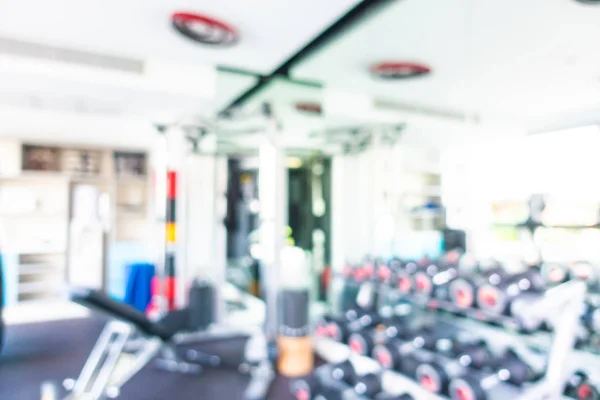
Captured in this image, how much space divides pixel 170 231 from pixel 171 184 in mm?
347

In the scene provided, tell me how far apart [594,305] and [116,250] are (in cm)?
446

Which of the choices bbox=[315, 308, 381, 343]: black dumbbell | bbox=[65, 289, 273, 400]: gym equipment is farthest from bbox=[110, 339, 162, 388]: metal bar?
bbox=[315, 308, 381, 343]: black dumbbell

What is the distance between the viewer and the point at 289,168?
405 cm

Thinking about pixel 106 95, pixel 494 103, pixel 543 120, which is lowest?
pixel 543 120

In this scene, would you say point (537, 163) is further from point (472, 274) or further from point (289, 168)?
point (289, 168)

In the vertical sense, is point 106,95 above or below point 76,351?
above

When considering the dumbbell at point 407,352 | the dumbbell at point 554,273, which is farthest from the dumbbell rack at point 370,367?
the dumbbell at point 554,273

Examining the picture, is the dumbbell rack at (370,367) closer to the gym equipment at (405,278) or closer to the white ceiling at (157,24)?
the gym equipment at (405,278)

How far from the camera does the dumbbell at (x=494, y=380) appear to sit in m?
1.51

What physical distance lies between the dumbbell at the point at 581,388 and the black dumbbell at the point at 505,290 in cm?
38

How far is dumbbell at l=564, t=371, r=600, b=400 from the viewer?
1.58 meters

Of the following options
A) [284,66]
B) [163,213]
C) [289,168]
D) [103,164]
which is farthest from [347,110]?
[103,164]

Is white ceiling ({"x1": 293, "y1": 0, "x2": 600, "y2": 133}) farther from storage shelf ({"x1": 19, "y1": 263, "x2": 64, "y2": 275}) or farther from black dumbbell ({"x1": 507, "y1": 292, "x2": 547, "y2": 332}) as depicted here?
storage shelf ({"x1": 19, "y1": 263, "x2": 64, "y2": 275})

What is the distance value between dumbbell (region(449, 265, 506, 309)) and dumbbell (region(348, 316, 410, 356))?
1.38ft
